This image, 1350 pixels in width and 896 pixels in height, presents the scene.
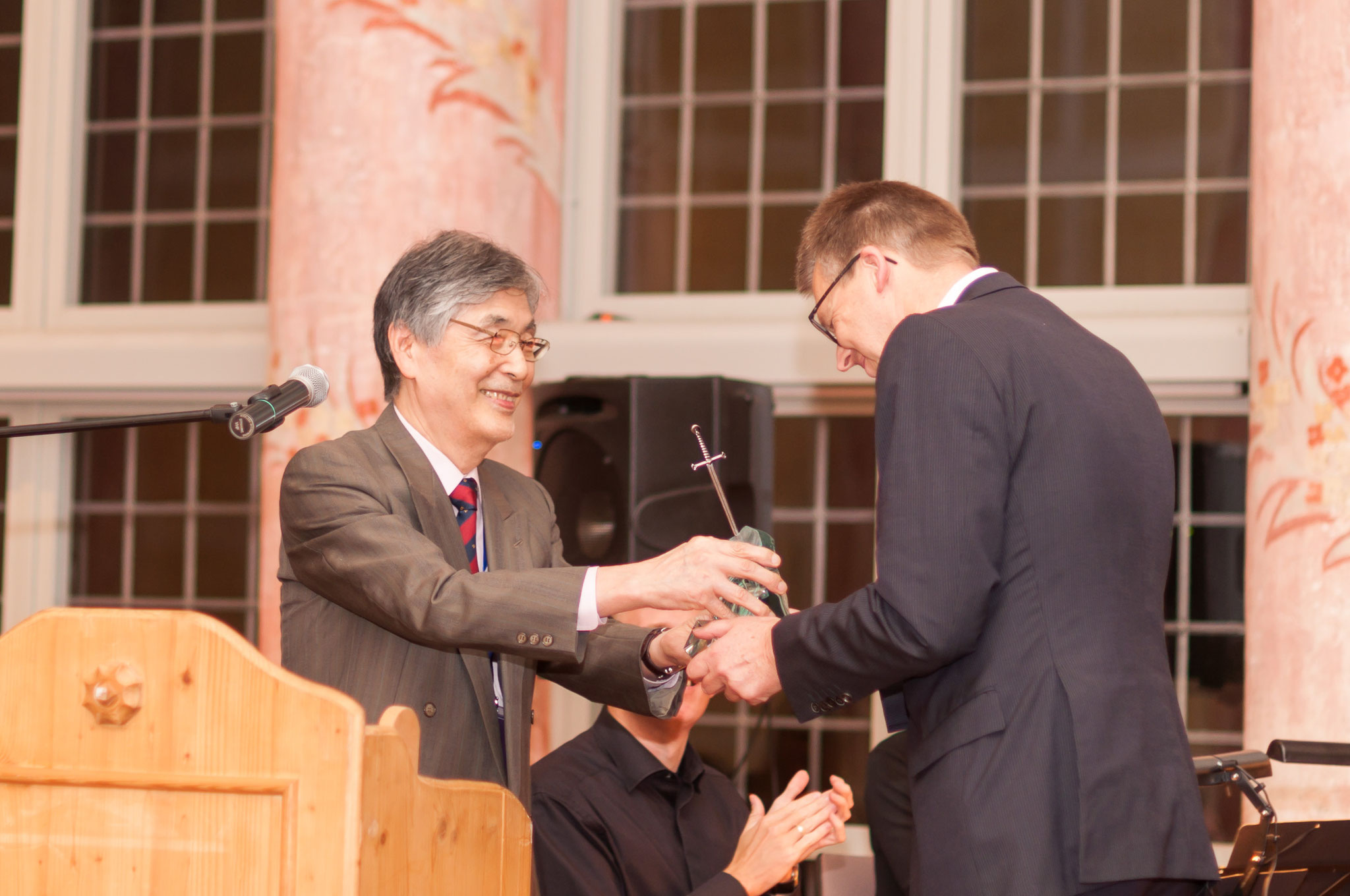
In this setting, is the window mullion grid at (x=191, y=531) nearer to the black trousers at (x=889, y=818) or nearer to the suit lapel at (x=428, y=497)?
the black trousers at (x=889, y=818)

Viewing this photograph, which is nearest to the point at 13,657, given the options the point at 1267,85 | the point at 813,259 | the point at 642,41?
the point at 813,259

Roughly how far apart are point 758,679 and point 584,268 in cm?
300

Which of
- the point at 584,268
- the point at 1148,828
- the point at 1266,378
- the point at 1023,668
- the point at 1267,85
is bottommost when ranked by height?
the point at 1148,828

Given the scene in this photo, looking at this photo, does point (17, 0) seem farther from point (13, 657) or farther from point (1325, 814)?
point (1325, 814)

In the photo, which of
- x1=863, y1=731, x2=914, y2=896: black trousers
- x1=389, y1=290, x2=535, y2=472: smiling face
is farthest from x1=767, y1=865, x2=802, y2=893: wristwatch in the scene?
x1=389, y1=290, x2=535, y2=472: smiling face

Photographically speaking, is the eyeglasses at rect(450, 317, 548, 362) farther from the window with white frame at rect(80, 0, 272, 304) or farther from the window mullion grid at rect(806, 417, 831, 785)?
the window with white frame at rect(80, 0, 272, 304)

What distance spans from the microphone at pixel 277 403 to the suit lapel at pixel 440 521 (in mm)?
228

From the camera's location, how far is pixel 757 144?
4.75 meters

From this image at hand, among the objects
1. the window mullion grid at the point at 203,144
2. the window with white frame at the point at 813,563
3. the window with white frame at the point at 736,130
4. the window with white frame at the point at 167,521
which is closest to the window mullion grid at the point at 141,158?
the window mullion grid at the point at 203,144

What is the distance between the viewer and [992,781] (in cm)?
159

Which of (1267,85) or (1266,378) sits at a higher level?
(1267,85)

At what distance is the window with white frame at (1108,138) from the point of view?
4.39m

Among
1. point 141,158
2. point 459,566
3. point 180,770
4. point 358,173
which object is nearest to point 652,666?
point 459,566

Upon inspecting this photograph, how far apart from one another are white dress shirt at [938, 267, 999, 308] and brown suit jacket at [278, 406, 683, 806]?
636 mm
